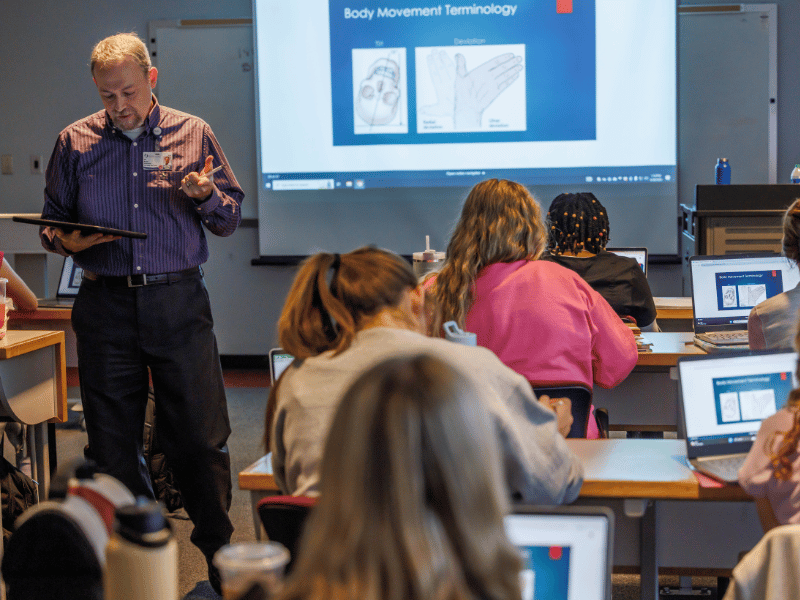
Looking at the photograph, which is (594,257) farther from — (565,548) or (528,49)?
(528,49)

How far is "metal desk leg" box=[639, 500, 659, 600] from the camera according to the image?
2012mm

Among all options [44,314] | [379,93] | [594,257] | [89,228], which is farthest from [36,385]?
[379,93]

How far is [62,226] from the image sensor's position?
8.23 feet

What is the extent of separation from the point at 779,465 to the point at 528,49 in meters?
4.35

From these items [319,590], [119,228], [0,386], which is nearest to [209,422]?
[119,228]

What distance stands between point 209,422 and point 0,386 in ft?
2.91

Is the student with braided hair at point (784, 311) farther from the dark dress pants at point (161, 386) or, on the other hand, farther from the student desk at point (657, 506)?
the dark dress pants at point (161, 386)

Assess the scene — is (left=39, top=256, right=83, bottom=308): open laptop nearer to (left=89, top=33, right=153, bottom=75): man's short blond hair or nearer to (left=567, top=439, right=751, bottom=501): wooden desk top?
(left=89, top=33, right=153, bottom=75): man's short blond hair

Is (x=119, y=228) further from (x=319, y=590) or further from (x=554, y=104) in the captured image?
(x=554, y=104)

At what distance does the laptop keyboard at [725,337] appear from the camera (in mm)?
3396

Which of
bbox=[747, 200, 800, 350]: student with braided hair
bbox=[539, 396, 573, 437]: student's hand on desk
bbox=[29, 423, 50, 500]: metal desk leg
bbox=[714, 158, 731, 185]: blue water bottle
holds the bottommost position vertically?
bbox=[29, 423, 50, 500]: metal desk leg

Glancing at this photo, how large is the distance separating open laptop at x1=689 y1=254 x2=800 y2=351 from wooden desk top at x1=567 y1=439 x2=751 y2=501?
1705 mm

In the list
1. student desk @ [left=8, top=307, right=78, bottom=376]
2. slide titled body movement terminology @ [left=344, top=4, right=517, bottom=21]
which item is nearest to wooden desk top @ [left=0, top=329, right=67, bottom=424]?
student desk @ [left=8, top=307, right=78, bottom=376]

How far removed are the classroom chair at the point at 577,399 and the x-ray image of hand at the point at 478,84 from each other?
11.3 feet
